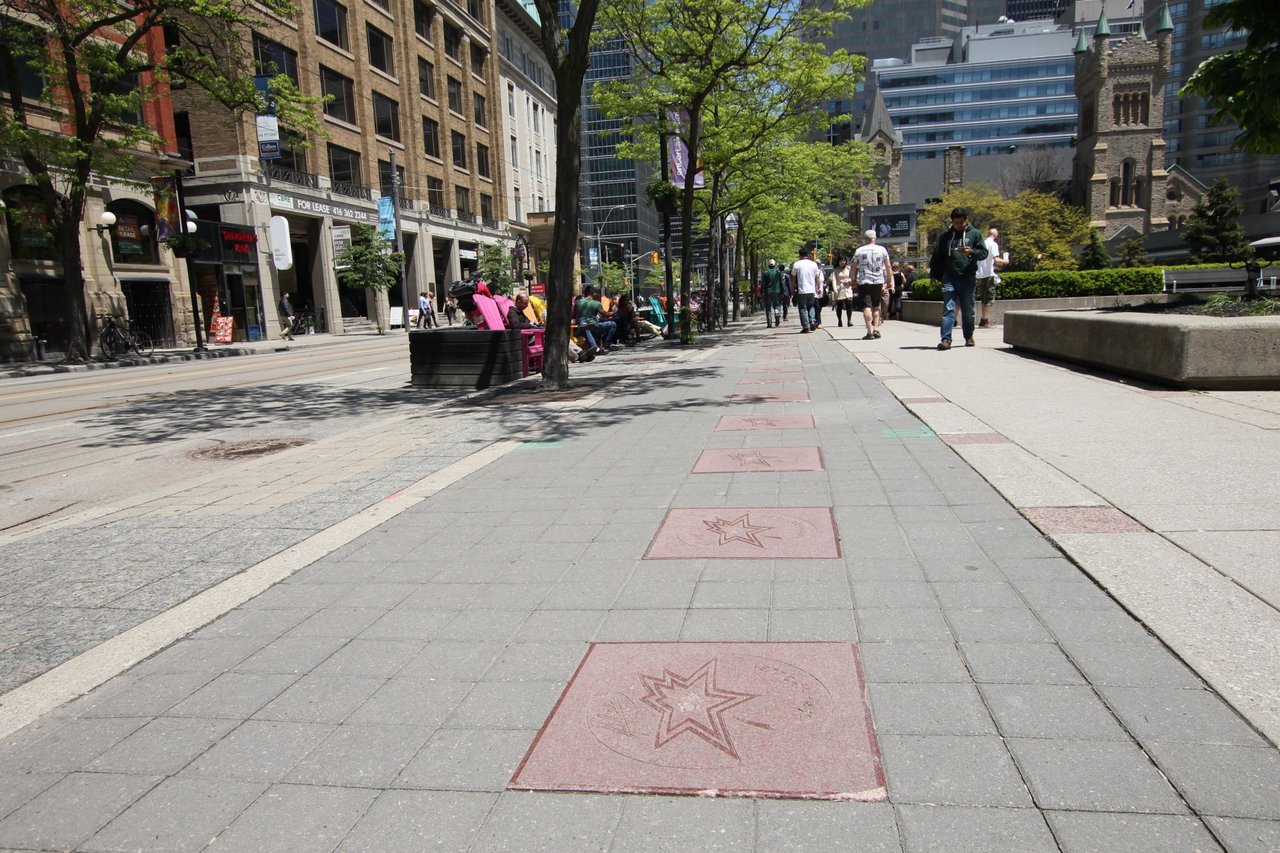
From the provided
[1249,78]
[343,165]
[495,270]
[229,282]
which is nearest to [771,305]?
[1249,78]

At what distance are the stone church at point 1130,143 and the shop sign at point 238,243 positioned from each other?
87.6 metres

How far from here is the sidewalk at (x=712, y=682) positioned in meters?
2.10

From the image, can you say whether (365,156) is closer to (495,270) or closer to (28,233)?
(495,270)

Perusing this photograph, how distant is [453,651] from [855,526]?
2.27 meters

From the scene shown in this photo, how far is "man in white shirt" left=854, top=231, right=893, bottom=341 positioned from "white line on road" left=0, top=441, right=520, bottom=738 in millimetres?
12623

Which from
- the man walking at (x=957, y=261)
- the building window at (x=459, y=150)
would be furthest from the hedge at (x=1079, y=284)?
the building window at (x=459, y=150)

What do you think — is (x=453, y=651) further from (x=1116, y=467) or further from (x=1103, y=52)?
(x=1103, y=52)

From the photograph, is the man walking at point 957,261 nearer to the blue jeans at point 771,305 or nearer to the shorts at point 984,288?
the shorts at point 984,288

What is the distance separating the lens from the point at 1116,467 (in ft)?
16.8

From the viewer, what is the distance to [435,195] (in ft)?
170

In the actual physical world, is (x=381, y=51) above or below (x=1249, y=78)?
above

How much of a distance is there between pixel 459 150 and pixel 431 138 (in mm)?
3929

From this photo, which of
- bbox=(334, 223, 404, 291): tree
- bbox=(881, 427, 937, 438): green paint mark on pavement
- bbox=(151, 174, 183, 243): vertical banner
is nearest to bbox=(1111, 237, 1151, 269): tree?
bbox=(334, 223, 404, 291): tree

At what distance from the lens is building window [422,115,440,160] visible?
49969 mm
